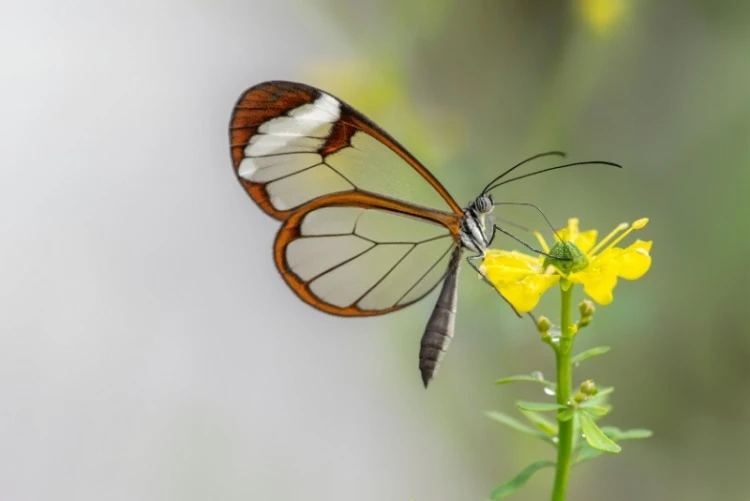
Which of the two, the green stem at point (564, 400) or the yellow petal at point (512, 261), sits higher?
the yellow petal at point (512, 261)

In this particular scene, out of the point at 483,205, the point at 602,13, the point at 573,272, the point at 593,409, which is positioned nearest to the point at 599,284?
the point at 573,272

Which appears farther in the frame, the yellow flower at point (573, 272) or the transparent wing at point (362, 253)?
the transparent wing at point (362, 253)

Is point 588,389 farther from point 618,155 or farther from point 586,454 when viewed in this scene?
point 618,155

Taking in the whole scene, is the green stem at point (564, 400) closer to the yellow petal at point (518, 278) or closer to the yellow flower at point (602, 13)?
the yellow petal at point (518, 278)

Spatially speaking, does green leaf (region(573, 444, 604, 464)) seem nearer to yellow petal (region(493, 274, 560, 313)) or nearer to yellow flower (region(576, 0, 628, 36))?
yellow petal (region(493, 274, 560, 313))

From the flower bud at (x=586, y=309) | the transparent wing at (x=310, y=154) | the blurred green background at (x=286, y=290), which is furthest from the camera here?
the blurred green background at (x=286, y=290)

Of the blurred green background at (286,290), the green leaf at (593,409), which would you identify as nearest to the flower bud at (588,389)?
the green leaf at (593,409)

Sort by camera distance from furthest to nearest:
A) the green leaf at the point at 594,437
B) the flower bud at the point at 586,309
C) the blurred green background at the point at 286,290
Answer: the blurred green background at the point at 286,290 → the flower bud at the point at 586,309 → the green leaf at the point at 594,437

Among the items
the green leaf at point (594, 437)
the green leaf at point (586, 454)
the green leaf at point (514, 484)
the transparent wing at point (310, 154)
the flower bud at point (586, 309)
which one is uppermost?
the transparent wing at point (310, 154)
